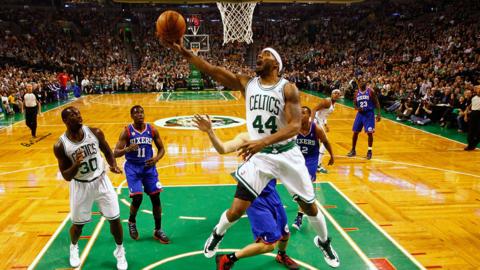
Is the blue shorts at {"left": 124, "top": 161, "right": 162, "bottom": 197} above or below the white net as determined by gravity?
below

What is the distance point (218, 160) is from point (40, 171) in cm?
370

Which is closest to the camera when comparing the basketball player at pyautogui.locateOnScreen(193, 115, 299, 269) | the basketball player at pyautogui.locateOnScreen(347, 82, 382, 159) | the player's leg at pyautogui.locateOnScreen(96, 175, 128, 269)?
the basketball player at pyautogui.locateOnScreen(193, 115, 299, 269)

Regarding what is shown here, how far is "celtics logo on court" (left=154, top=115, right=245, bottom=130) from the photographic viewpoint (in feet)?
45.6

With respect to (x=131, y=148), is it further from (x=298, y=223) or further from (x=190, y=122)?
(x=190, y=122)

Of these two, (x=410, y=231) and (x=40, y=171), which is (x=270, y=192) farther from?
(x=40, y=171)

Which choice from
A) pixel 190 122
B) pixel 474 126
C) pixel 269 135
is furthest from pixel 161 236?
pixel 190 122

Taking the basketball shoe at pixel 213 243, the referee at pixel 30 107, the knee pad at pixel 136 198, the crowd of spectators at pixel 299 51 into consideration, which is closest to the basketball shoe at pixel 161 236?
the knee pad at pixel 136 198

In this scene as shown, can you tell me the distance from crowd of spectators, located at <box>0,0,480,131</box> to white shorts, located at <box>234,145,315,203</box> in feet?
35.9

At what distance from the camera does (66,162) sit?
4133 millimetres

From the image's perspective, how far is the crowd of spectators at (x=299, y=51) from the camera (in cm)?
1741

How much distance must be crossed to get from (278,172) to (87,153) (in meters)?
1.91

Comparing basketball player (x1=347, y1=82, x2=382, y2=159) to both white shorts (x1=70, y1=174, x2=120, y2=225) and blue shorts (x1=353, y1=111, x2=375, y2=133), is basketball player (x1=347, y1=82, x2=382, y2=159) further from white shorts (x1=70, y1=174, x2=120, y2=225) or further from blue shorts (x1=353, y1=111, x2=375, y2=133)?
white shorts (x1=70, y1=174, x2=120, y2=225)

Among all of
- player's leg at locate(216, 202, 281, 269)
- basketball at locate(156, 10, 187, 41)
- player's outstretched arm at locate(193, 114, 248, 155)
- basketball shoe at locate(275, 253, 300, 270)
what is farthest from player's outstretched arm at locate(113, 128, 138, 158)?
basketball shoe at locate(275, 253, 300, 270)

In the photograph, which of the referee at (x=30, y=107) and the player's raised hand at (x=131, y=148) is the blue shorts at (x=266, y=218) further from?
the referee at (x=30, y=107)
